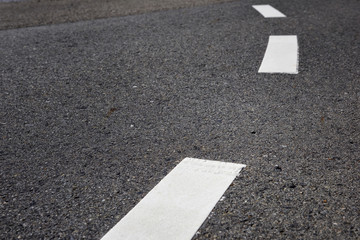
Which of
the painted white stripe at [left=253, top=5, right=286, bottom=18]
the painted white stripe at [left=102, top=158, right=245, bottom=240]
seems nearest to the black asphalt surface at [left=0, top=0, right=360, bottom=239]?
the painted white stripe at [left=102, top=158, right=245, bottom=240]

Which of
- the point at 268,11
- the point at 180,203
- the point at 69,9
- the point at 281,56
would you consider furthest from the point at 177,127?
the point at 69,9

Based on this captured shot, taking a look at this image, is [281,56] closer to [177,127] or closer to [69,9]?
[177,127]

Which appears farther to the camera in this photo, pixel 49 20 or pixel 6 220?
pixel 49 20

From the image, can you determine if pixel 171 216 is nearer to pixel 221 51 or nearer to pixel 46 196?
pixel 46 196

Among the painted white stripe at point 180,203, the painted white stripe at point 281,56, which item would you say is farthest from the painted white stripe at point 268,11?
the painted white stripe at point 180,203

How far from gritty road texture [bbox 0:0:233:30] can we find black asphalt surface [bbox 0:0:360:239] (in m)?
1.24

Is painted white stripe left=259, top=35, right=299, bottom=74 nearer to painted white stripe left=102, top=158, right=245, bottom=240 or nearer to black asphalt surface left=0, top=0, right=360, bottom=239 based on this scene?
black asphalt surface left=0, top=0, right=360, bottom=239

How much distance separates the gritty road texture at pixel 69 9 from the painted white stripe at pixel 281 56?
9.93 ft

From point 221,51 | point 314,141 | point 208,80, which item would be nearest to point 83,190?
point 314,141

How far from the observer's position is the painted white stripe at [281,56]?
4.41 meters

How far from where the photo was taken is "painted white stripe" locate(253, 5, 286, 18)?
271 inches

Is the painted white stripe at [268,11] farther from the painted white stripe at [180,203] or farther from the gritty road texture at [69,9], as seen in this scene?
the painted white stripe at [180,203]

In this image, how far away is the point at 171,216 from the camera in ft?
7.33

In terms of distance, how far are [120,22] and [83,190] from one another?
4641mm
